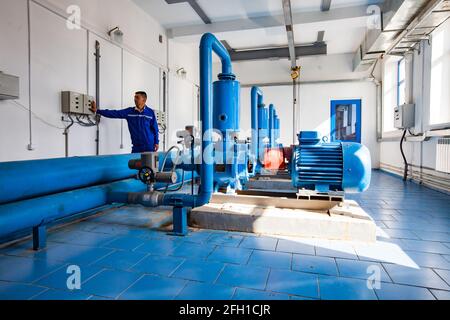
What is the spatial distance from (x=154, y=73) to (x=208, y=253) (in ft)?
14.1

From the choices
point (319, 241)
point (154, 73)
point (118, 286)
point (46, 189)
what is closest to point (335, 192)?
point (319, 241)

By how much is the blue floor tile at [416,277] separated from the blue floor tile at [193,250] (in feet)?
3.87

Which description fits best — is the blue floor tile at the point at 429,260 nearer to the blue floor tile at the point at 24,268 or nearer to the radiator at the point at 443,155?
the blue floor tile at the point at 24,268

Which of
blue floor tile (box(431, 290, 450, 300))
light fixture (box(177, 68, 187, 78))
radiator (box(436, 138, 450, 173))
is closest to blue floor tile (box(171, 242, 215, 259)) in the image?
blue floor tile (box(431, 290, 450, 300))

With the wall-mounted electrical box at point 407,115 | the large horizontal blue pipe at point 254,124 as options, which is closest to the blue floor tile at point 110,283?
the large horizontal blue pipe at point 254,124

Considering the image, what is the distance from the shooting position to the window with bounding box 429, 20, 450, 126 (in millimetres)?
4578

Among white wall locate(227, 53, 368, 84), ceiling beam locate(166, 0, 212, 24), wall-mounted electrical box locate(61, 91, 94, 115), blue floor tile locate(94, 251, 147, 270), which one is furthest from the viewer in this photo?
white wall locate(227, 53, 368, 84)

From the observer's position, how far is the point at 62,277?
1.72 meters

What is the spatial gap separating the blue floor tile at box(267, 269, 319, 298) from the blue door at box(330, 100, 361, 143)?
24.9 ft

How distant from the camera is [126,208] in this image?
3.57 meters

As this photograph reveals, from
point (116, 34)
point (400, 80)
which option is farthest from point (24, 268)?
point (400, 80)

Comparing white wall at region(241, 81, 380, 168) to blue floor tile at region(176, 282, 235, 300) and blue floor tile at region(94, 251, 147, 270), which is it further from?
blue floor tile at region(176, 282, 235, 300)

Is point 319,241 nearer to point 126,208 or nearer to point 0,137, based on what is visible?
point 126,208

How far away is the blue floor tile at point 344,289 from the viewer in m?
1.49
